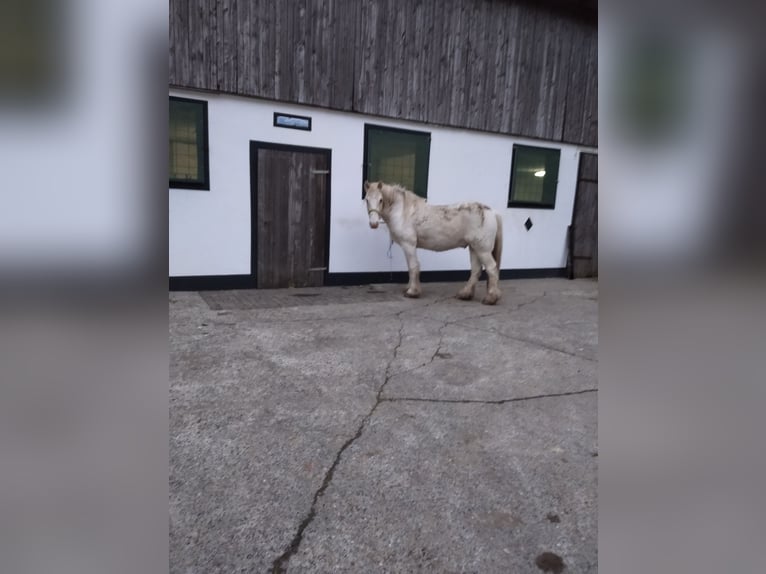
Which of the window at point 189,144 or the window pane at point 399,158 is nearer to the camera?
the window at point 189,144

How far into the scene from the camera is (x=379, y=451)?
Result: 178 cm

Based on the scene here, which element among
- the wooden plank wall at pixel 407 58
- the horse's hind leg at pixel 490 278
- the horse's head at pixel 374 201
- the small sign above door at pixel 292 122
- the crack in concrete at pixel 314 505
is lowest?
the crack in concrete at pixel 314 505

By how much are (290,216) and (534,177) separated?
4640 mm

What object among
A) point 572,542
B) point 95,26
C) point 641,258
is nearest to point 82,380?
point 95,26

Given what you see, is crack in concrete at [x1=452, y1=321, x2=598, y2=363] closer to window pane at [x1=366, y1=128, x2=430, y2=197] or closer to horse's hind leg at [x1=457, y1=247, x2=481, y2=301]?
horse's hind leg at [x1=457, y1=247, x2=481, y2=301]

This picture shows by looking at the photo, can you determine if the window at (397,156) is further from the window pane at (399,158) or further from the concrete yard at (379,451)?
the concrete yard at (379,451)

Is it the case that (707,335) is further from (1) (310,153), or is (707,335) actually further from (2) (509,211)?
(2) (509,211)

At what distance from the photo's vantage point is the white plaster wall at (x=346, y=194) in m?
5.30

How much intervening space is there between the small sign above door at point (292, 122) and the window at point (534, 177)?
3.73m

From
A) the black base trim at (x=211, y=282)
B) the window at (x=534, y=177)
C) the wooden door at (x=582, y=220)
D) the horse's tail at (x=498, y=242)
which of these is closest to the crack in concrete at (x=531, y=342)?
the horse's tail at (x=498, y=242)

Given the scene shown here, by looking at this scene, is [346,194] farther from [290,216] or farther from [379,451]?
[379,451]

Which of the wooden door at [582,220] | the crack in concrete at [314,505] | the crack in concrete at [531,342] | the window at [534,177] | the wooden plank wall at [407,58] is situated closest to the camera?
the crack in concrete at [314,505]

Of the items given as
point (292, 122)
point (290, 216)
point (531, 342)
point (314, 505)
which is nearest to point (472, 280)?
point (531, 342)

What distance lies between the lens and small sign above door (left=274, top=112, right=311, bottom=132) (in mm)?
5637
